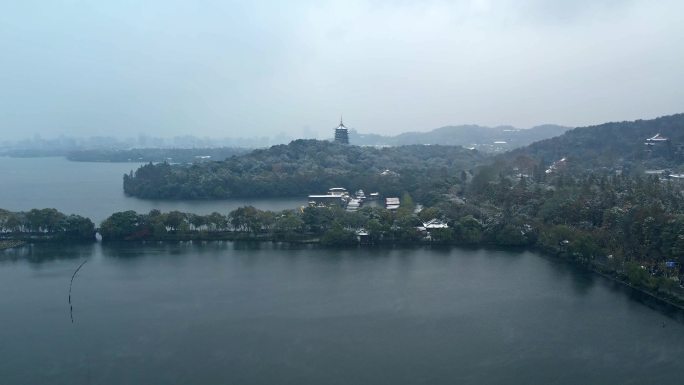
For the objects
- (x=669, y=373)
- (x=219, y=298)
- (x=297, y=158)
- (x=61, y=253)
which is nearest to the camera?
(x=669, y=373)

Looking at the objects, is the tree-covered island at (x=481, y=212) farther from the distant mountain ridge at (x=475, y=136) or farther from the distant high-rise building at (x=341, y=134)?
the distant mountain ridge at (x=475, y=136)

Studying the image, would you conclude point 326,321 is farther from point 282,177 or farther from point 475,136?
point 475,136

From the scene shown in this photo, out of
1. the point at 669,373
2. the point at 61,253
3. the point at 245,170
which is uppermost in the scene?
the point at 245,170

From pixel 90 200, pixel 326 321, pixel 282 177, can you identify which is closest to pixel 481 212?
pixel 326 321

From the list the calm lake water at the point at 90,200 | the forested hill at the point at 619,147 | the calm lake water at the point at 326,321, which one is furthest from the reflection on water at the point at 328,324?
the forested hill at the point at 619,147

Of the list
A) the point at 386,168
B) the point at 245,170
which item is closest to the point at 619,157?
the point at 386,168

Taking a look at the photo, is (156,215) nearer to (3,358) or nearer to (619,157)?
(3,358)
